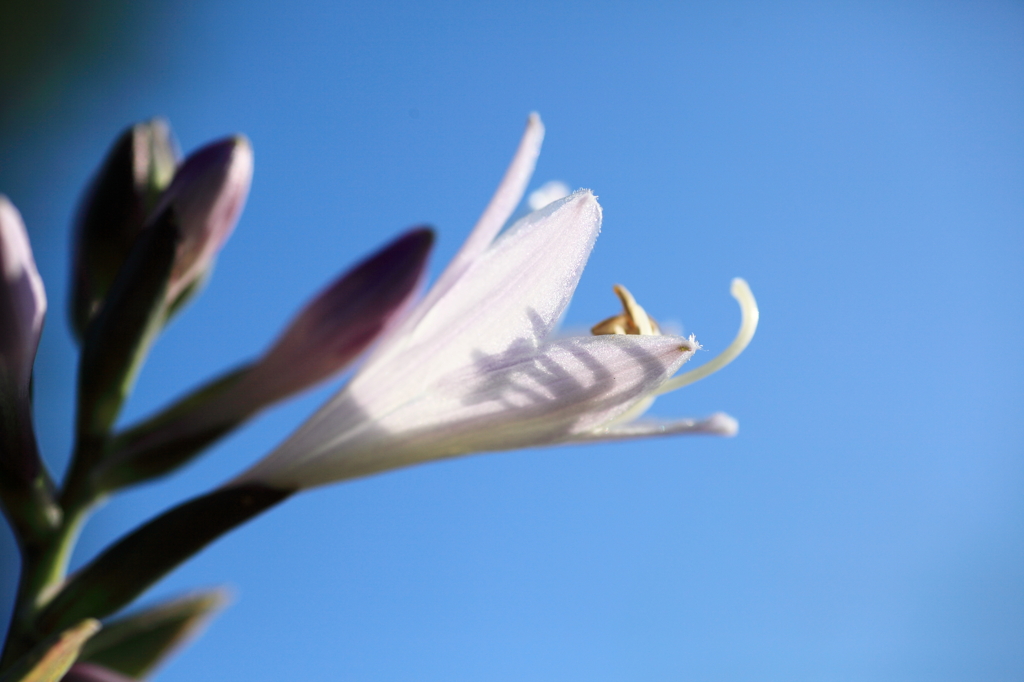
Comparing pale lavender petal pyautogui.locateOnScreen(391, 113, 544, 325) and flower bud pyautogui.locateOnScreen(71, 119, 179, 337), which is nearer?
pale lavender petal pyautogui.locateOnScreen(391, 113, 544, 325)

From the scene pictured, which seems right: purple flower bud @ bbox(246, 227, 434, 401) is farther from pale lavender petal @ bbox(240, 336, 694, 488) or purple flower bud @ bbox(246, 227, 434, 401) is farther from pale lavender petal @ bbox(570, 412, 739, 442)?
pale lavender petal @ bbox(570, 412, 739, 442)

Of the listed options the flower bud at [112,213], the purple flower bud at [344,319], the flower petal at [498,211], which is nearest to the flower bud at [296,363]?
the purple flower bud at [344,319]

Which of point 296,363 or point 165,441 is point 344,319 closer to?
point 296,363

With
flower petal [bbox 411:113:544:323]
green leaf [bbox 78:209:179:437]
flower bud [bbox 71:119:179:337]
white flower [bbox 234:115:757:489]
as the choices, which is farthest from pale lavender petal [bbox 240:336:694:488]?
flower bud [bbox 71:119:179:337]

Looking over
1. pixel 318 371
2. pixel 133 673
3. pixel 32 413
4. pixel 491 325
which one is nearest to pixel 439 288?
pixel 491 325

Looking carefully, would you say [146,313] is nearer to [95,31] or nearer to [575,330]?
[575,330]

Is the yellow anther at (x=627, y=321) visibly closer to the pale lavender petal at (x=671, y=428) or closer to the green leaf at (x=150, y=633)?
the pale lavender petal at (x=671, y=428)
